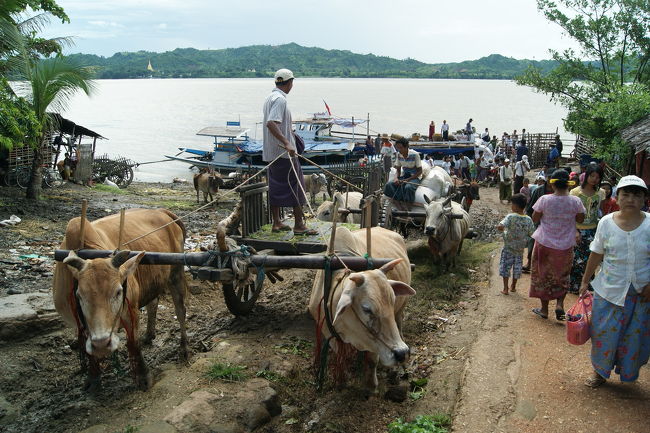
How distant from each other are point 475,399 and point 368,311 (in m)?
1.63

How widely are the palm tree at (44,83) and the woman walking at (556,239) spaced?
11.9 meters

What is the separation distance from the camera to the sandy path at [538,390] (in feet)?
15.4

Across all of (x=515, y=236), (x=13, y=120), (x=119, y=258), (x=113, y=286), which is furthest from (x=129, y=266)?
(x=13, y=120)

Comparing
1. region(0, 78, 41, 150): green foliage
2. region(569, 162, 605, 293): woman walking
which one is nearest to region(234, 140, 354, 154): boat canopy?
region(0, 78, 41, 150): green foliage

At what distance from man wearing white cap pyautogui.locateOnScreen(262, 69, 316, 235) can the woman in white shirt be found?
3075 mm

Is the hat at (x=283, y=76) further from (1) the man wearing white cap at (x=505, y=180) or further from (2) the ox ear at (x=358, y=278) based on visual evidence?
(1) the man wearing white cap at (x=505, y=180)

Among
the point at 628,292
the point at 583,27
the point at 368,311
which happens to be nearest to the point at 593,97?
the point at 583,27

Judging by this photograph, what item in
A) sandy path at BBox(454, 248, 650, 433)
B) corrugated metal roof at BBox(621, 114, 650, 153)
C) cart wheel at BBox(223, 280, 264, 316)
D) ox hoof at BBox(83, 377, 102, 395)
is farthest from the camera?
corrugated metal roof at BBox(621, 114, 650, 153)

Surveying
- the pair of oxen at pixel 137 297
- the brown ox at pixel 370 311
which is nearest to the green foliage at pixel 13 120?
the pair of oxen at pixel 137 297

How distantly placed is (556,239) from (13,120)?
430 inches

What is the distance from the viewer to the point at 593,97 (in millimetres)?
20281

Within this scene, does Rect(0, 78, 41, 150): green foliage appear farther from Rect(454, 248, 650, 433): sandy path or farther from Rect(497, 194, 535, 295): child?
Rect(454, 248, 650, 433): sandy path

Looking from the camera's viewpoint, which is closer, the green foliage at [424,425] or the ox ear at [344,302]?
the ox ear at [344,302]

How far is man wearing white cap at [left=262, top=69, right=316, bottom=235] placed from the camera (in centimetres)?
614
